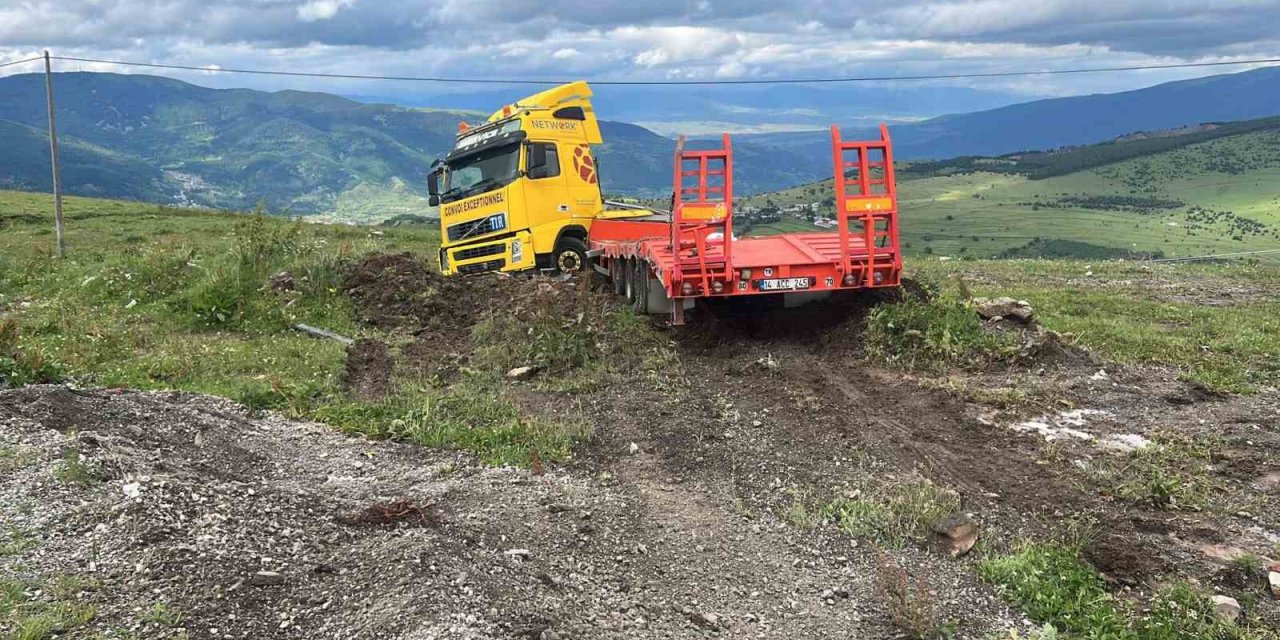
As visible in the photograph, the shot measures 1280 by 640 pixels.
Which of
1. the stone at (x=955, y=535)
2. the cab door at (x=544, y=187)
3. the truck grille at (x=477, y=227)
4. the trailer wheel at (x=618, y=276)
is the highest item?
the cab door at (x=544, y=187)

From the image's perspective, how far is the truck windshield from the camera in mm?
17500

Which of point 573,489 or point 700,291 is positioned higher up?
point 700,291

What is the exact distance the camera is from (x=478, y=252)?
1834 centimetres

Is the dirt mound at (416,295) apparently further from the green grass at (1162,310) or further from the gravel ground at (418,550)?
the green grass at (1162,310)

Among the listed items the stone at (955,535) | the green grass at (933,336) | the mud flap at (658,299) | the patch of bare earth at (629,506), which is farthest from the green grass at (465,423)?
A: the green grass at (933,336)

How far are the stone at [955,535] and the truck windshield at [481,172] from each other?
12.9 metres

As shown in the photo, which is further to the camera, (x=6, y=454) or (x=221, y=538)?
(x=6, y=454)

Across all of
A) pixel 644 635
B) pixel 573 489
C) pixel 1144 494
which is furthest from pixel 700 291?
pixel 644 635

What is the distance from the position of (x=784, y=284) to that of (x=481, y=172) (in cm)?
906

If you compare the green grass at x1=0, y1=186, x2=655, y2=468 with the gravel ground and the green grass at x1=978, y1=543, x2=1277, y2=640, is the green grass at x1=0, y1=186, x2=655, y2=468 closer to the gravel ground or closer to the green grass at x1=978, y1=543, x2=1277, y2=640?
the gravel ground

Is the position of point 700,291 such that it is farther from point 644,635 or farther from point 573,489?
point 644,635

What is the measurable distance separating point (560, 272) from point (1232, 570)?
13523 millimetres

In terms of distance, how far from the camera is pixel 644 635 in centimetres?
479

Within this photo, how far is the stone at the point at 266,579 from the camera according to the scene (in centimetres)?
490
